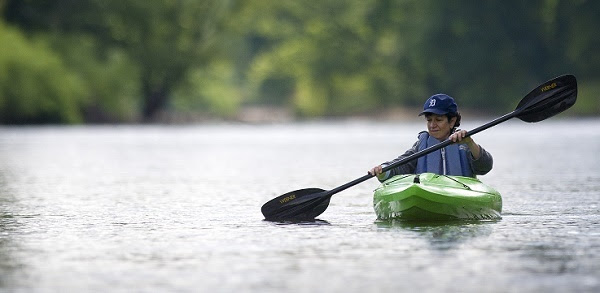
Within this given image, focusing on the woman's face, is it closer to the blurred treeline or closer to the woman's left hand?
the woman's left hand

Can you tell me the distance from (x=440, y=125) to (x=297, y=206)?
5.84 feet

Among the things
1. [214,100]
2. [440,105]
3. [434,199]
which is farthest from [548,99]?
[214,100]

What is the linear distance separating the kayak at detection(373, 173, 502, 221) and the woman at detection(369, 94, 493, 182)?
0.24m

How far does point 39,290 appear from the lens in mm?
8062

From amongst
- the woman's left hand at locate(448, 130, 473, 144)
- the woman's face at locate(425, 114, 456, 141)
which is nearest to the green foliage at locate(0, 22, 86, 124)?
the woman's face at locate(425, 114, 456, 141)

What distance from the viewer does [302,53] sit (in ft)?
291

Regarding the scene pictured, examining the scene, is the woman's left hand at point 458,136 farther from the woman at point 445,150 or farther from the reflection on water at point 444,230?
the reflection on water at point 444,230

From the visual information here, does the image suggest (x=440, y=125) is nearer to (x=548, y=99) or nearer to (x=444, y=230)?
(x=444, y=230)

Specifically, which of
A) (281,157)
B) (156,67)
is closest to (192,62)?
(156,67)

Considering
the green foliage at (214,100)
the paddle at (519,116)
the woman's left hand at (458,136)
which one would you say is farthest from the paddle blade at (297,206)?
the green foliage at (214,100)

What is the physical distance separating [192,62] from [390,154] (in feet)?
126

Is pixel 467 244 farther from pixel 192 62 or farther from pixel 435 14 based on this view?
pixel 435 14

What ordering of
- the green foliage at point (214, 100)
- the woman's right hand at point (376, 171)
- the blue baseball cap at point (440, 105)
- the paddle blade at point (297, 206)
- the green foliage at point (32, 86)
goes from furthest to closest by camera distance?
the green foliage at point (214, 100)
the green foliage at point (32, 86)
the paddle blade at point (297, 206)
the woman's right hand at point (376, 171)
the blue baseball cap at point (440, 105)

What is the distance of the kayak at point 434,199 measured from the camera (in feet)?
39.5
